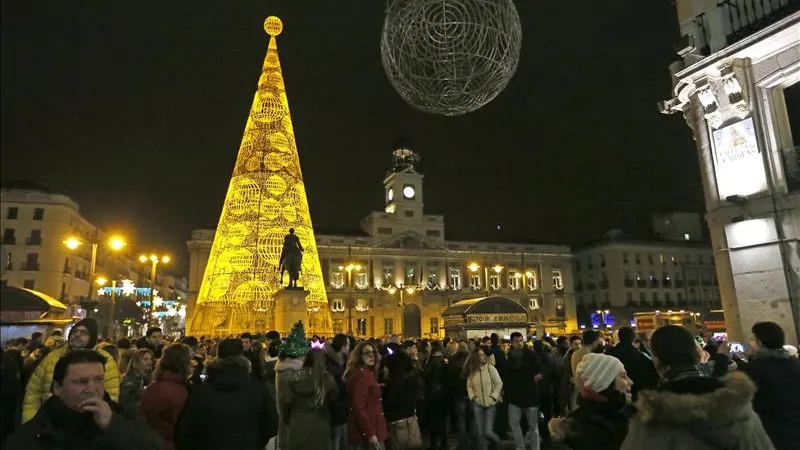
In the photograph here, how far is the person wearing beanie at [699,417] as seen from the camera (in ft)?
7.18

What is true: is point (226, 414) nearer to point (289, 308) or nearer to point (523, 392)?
point (523, 392)

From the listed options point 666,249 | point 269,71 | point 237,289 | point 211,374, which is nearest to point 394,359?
point 211,374

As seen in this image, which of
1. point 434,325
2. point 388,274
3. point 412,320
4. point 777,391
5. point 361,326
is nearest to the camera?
point 777,391

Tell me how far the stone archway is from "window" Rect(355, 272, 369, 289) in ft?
21.2

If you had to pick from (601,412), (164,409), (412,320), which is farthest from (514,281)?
(601,412)

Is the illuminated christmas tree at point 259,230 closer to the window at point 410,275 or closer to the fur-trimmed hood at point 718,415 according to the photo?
the fur-trimmed hood at point 718,415

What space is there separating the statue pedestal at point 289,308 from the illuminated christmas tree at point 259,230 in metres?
4.06

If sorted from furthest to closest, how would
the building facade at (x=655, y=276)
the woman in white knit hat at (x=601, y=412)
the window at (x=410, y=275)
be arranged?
the building facade at (x=655, y=276), the window at (x=410, y=275), the woman in white knit hat at (x=601, y=412)

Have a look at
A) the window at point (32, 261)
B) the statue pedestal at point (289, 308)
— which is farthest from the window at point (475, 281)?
the statue pedestal at point (289, 308)

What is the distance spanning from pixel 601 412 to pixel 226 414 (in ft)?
8.73

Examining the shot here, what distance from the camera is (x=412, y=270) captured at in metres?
68.6

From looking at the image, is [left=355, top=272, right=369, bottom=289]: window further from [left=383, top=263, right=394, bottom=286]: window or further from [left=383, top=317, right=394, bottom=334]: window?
[left=383, top=317, right=394, bottom=334]: window

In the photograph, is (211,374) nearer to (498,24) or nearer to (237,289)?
(498,24)

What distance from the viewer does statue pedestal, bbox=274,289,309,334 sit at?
16.5 m
